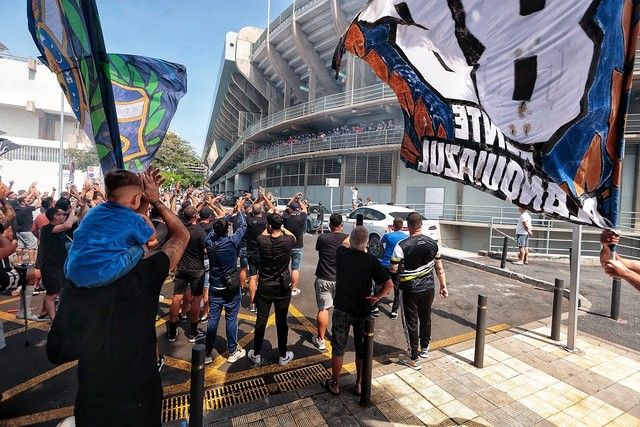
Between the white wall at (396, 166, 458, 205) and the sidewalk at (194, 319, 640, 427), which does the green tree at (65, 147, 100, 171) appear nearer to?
the white wall at (396, 166, 458, 205)

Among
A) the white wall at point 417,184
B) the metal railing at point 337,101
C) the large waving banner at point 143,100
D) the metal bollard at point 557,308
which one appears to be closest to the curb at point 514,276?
the metal bollard at point 557,308

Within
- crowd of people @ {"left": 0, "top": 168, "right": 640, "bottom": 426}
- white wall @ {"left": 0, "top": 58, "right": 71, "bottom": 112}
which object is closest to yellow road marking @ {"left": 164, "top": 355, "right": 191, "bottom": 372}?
crowd of people @ {"left": 0, "top": 168, "right": 640, "bottom": 426}

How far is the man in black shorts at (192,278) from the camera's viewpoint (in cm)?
483

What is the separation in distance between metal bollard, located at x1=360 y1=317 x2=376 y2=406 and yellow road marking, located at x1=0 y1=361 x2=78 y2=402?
3.66 m

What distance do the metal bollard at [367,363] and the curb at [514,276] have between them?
5.23m

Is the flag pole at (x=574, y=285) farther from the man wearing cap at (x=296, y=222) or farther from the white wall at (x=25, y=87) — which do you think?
the white wall at (x=25, y=87)

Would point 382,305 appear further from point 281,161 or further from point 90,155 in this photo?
point 90,155

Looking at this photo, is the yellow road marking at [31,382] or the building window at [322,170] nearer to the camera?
the yellow road marking at [31,382]

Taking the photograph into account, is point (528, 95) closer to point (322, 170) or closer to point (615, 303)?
point (615, 303)

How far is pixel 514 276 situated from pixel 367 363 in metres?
7.63

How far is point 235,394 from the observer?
3609mm

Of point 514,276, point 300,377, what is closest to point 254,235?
point 300,377

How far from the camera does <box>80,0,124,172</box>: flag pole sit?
6.00 feet

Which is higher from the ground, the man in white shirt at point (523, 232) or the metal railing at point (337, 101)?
the metal railing at point (337, 101)
